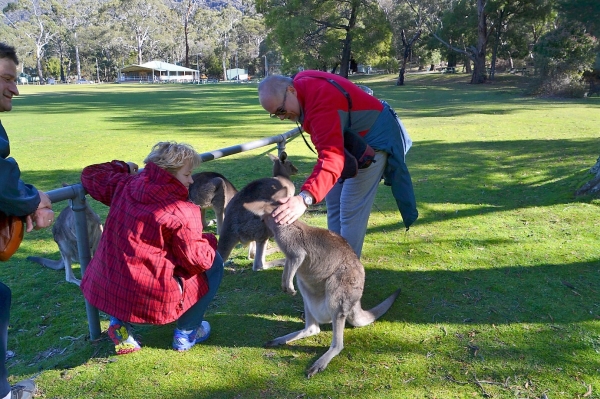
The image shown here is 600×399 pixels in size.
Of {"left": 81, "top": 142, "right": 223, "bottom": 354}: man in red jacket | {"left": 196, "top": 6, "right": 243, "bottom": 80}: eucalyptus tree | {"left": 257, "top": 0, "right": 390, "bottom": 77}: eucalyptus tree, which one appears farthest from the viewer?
{"left": 196, "top": 6, "right": 243, "bottom": 80}: eucalyptus tree

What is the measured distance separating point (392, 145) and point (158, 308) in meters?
1.78

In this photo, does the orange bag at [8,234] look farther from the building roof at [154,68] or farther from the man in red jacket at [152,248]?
the building roof at [154,68]

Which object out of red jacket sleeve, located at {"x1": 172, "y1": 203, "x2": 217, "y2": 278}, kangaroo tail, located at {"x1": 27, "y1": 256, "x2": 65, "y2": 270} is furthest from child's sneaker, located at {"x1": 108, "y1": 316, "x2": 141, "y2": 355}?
kangaroo tail, located at {"x1": 27, "y1": 256, "x2": 65, "y2": 270}

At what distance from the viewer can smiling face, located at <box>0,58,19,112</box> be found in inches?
77.9

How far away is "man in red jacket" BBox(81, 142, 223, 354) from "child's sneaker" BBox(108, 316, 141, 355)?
155mm

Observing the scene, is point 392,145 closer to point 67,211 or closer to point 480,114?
point 67,211

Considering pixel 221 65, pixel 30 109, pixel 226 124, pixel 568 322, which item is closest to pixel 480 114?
pixel 226 124

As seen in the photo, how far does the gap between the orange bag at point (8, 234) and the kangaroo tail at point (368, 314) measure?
1.93 metres

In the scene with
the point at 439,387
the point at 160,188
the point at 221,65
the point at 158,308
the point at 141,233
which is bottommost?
the point at 439,387

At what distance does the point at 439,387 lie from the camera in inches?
102

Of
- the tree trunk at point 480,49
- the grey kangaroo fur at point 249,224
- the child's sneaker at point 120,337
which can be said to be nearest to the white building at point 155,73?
the tree trunk at point 480,49

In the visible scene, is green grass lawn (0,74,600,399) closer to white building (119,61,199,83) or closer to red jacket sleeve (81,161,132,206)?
red jacket sleeve (81,161,132,206)

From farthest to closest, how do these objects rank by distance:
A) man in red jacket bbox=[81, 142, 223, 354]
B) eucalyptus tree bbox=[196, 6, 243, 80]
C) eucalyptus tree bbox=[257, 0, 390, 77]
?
eucalyptus tree bbox=[196, 6, 243, 80] → eucalyptus tree bbox=[257, 0, 390, 77] → man in red jacket bbox=[81, 142, 223, 354]

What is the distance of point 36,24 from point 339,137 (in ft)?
274
